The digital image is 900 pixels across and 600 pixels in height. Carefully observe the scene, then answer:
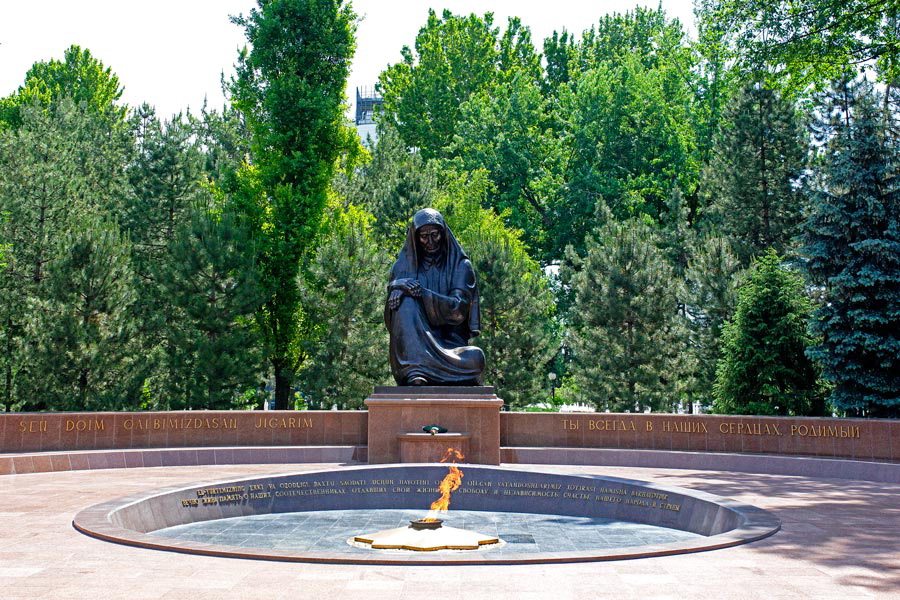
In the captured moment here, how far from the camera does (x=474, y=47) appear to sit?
4628cm

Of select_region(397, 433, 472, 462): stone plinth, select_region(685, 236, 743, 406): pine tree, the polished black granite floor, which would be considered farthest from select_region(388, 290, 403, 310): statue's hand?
select_region(685, 236, 743, 406): pine tree

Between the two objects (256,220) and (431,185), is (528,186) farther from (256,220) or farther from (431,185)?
(256,220)

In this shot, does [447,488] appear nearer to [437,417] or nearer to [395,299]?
[437,417]

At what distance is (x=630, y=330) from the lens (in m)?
25.4

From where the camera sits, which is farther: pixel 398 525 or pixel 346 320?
pixel 346 320

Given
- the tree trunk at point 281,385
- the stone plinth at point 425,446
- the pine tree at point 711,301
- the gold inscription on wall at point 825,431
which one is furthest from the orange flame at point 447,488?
the tree trunk at point 281,385

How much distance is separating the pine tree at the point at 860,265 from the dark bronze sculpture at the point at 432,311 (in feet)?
28.6

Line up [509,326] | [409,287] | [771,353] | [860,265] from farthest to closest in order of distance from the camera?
1. [509,326]
2. [771,353]
3. [860,265]
4. [409,287]

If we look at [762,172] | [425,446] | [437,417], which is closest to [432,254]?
[437,417]

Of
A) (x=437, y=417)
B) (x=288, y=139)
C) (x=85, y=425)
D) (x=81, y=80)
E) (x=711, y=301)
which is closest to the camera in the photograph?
(x=437, y=417)

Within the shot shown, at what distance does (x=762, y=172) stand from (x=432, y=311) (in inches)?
692

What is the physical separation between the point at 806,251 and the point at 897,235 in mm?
1964

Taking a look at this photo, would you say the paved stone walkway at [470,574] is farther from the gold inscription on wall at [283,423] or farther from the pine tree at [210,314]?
the pine tree at [210,314]

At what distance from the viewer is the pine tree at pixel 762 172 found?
28.4m
